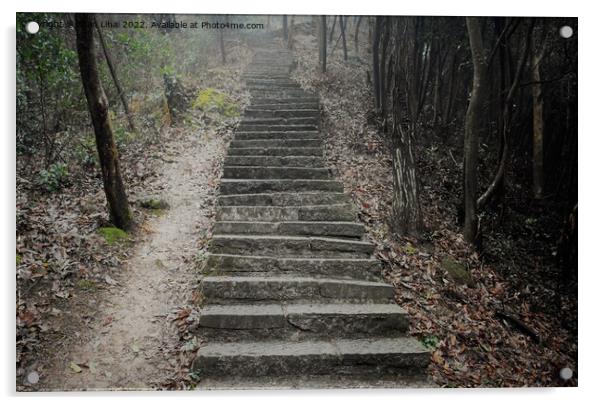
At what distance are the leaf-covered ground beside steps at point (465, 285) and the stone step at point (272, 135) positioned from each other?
99 cm

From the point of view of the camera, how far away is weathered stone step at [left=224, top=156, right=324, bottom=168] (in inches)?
231

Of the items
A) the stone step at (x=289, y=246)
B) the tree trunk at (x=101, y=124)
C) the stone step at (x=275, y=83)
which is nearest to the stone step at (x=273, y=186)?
the stone step at (x=289, y=246)

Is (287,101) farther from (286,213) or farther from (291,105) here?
(286,213)

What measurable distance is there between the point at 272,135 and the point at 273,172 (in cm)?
129

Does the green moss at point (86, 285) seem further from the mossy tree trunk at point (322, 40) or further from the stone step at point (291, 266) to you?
the mossy tree trunk at point (322, 40)

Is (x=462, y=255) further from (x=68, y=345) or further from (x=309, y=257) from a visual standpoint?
(x=68, y=345)

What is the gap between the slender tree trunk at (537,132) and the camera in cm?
420

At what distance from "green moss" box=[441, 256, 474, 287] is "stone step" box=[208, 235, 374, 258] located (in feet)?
3.13

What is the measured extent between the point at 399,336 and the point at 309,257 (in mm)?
1295

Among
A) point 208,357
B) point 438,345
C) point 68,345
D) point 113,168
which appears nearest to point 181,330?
point 208,357

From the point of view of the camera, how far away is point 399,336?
11.9ft

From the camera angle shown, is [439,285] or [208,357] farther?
[439,285]

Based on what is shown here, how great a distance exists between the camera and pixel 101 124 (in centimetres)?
417

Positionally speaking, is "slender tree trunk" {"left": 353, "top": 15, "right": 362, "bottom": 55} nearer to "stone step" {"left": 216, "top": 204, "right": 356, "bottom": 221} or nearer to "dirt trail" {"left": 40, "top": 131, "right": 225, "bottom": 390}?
"stone step" {"left": 216, "top": 204, "right": 356, "bottom": 221}
